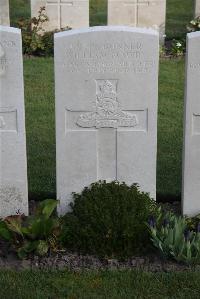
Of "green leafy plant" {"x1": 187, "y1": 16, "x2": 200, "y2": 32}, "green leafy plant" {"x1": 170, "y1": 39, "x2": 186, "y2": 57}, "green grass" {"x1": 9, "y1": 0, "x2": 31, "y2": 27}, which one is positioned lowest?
"green leafy plant" {"x1": 170, "y1": 39, "x2": 186, "y2": 57}

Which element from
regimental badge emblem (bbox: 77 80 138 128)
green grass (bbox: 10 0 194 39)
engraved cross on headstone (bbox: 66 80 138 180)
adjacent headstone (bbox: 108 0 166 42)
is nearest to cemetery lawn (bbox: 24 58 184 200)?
engraved cross on headstone (bbox: 66 80 138 180)

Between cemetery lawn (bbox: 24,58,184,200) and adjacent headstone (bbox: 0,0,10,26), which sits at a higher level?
adjacent headstone (bbox: 0,0,10,26)

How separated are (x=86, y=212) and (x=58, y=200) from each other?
38 centimetres

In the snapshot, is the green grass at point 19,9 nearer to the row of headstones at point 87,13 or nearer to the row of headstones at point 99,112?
the row of headstones at point 87,13

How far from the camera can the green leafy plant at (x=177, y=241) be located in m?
5.24

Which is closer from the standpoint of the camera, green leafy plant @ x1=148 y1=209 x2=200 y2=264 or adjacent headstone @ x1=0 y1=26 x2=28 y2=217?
green leafy plant @ x1=148 y1=209 x2=200 y2=264

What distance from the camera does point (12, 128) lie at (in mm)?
5781

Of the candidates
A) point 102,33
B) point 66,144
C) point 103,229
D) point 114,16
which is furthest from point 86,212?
point 114,16

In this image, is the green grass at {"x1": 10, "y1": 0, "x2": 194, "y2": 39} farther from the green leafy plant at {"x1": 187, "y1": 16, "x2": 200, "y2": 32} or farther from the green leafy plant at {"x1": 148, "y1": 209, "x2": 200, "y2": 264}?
the green leafy plant at {"x1": 148, "y1": 209, "x2": 200, "y2": 264}

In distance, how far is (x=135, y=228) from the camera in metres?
5.43

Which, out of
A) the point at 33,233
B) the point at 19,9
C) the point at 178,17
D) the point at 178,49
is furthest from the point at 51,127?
the point at 19,9

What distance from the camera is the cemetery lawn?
22.8ft

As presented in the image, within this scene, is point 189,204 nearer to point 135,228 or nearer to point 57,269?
point 135,228

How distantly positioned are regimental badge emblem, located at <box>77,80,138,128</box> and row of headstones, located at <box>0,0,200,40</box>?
7.27 m
